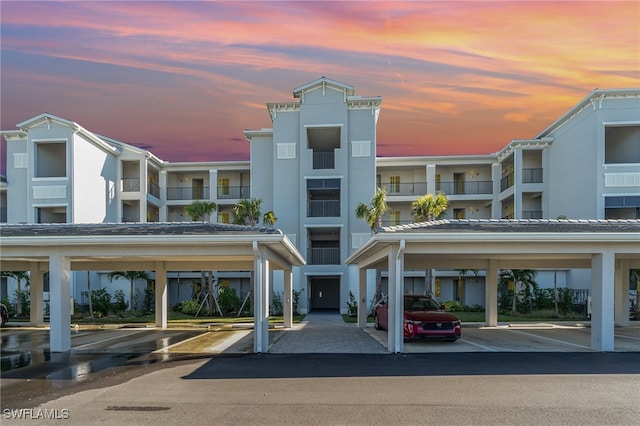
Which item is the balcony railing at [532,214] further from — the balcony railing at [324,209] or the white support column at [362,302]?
the white support column at [362,302]

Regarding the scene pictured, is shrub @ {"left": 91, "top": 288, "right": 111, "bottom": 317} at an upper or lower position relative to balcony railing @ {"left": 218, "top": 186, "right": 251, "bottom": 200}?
lower

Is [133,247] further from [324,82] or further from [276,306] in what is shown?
[324,82]

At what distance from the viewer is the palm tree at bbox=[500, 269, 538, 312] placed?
28.9 m

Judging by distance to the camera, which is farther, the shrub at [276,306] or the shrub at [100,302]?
the shrub at [276,306]

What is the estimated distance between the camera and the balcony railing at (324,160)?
32.8 meters

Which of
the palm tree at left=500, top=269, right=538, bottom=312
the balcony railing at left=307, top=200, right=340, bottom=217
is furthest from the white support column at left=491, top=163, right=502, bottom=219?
the balcony railing at left=307, top=200, right=340, bottom=217

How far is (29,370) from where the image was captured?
1111cm

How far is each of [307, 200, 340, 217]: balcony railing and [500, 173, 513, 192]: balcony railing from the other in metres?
12.2

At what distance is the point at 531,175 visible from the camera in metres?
33.3

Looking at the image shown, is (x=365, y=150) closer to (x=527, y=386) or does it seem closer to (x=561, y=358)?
(x=561, y=358)

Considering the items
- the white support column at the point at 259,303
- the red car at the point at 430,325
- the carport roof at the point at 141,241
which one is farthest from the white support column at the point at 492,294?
the white support column at the point at 259,303

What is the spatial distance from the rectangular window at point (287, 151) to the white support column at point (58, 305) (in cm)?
2022

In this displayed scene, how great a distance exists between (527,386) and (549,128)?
28160 millimetres

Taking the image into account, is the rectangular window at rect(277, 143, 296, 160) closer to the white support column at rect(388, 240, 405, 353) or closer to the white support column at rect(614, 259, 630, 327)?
the white support column at rect(614, 259, 630, 327)
